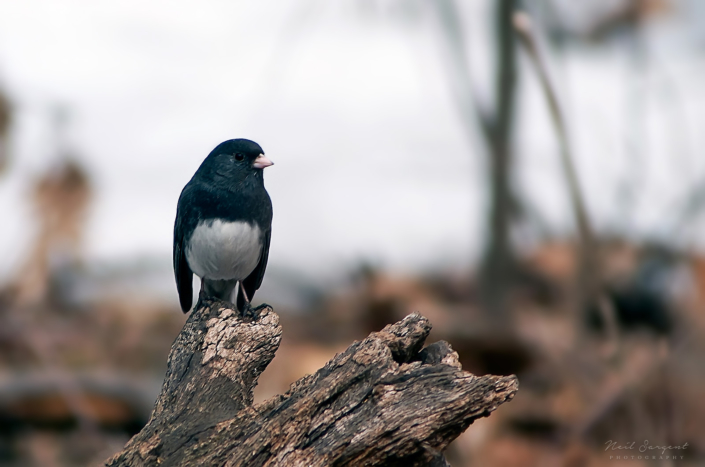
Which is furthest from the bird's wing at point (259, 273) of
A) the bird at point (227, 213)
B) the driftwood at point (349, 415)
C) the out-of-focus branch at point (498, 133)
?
the out-of-focus branch at point (498, 133)

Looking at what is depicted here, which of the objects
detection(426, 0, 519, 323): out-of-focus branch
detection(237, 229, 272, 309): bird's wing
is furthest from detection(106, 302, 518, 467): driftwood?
detection(426, 0, 519, 323): out-of-focus branch

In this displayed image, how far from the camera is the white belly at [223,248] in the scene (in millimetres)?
3043

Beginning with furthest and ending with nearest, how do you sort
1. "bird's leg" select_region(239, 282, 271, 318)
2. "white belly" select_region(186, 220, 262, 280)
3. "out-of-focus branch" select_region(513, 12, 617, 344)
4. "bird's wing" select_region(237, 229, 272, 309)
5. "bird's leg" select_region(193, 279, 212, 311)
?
"out-of-focus branch" select_region(513, 12, 617, 344), "bird's wing" select_region(237, 229, 272, 309), "white belly" select_region(186, 220, 262, 280), "bird's leg" select_region(193, 279, 212, 311), "bird's leg" select_region(239, 282, 271, 318)

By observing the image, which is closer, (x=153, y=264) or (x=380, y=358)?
(x=380, y=358)

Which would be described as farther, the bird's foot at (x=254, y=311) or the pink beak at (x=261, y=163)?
the pink beak at (x=261, y=163)

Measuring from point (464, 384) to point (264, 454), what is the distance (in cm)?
50

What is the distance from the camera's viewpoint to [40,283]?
22.2 ft

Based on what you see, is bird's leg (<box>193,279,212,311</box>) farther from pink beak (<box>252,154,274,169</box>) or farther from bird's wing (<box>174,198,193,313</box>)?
pink beak (<box>252,154,274,169</box>)

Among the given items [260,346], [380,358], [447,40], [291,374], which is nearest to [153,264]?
[291,374]

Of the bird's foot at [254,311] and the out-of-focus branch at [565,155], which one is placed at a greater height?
the out-of-focus branch at [565,155]

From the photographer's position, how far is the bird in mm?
3059

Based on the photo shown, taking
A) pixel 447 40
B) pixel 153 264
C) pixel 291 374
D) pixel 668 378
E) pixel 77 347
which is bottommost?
pixel 668 378

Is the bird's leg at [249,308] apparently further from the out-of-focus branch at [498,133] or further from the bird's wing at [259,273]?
the out-of-focus branch at [498,133]

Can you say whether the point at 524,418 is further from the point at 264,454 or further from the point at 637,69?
the point at 264,454
